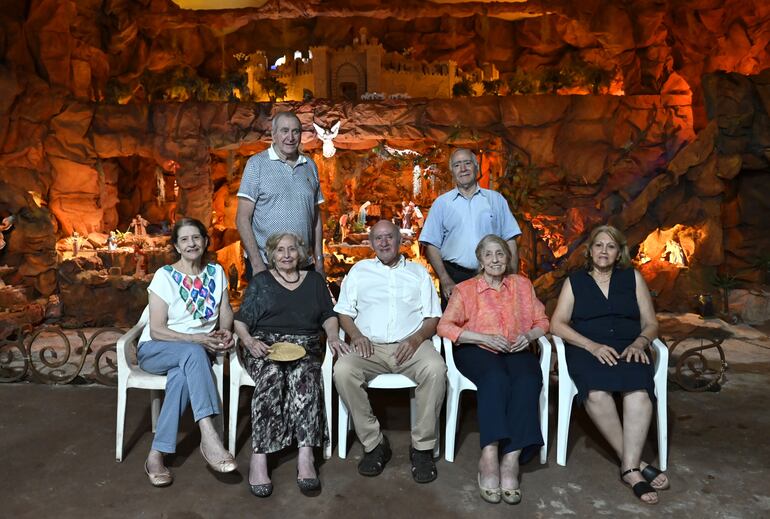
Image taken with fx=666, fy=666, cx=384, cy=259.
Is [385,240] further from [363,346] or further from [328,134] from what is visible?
[328,134]

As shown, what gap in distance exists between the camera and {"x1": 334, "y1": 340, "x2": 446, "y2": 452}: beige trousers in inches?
135

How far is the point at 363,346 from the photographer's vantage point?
3.62 m

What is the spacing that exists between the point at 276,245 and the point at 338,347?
652 mm

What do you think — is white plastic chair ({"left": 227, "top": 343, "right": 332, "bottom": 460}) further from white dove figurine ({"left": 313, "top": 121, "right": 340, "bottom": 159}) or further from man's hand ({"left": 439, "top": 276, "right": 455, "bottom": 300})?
white dove figurine ({"left": 313, "top": 121, "right": 340, "bottom": 159})

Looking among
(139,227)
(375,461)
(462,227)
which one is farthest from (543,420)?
(139,227)

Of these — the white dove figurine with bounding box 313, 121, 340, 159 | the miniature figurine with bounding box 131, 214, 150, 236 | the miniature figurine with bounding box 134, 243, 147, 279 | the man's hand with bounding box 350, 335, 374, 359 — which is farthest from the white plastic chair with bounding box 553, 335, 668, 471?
the miniature figurine with bounding box 131, 214, 150, 236

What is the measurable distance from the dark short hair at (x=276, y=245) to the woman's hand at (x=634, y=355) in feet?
5.94

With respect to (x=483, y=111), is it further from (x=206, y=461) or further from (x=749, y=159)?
(x=206, y=461)

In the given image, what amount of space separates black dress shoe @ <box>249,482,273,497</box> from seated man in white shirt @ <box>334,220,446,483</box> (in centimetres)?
48

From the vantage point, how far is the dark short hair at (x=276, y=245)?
366cm

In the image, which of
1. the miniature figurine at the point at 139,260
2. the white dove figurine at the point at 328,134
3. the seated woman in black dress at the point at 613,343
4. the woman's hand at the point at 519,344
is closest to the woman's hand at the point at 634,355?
the seated woman in black dress at the point at 613,343

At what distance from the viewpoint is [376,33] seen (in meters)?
15.3

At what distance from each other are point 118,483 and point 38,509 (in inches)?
14.6

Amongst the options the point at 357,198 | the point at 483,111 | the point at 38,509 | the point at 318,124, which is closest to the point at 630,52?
the point at 483,111
